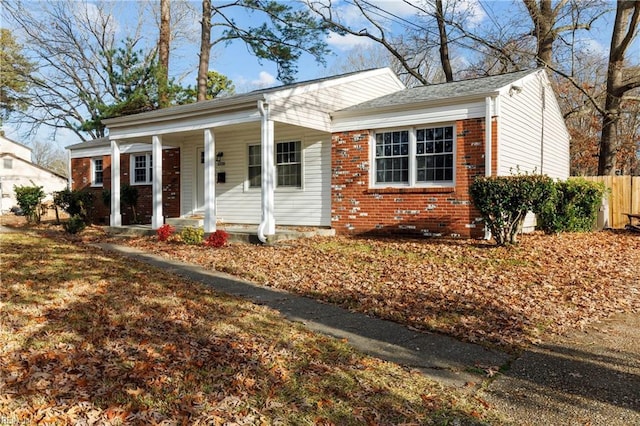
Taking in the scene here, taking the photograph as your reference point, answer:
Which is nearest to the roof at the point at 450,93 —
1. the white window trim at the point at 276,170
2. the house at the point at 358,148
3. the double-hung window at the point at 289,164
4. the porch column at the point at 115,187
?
the house at the point at 358,148

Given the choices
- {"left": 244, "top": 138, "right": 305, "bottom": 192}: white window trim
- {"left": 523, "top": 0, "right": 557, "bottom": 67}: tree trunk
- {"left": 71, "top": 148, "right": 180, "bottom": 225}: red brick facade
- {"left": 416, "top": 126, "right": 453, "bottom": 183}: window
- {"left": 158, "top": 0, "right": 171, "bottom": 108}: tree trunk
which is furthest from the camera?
{"left": 158, "top": 0, "right": 171, "bottom": 108}: tree trunk

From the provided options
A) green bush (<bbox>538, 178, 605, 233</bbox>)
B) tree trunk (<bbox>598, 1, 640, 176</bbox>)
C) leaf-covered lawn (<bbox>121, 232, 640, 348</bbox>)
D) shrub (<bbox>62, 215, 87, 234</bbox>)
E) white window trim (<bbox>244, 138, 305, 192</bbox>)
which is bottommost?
leaf-covered lawn (<bbox>121, 232, 640, 348</bbox>)

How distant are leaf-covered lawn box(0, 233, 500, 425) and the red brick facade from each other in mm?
10348

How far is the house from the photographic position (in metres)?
10.7

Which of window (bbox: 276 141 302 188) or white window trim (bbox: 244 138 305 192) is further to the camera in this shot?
window (bbox: 276 141 302 188)

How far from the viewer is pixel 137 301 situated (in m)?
5.51

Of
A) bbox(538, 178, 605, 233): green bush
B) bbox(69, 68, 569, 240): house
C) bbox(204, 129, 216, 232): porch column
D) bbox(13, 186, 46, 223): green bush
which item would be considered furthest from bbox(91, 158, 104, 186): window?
bbox(538, 178, 605, 233): green bush

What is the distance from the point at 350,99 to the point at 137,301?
979 cm

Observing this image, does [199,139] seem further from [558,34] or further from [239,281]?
[558,34]

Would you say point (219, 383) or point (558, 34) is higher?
point (558, 34)

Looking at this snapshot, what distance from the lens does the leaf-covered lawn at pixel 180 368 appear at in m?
2.97

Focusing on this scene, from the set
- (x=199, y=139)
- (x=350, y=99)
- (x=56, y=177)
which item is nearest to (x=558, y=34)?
(x=350, y=99)

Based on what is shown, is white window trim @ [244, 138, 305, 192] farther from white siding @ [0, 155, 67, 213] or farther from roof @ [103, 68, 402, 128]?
white siding @ [0, 155, 67, 213]

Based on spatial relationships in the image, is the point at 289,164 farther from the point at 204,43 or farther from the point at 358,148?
the point at 204,43
